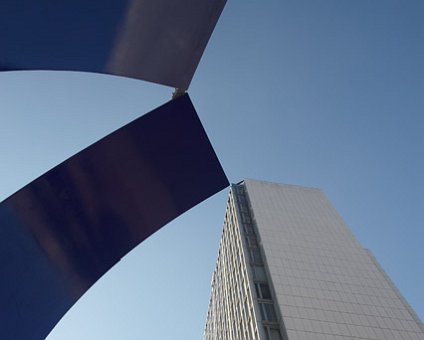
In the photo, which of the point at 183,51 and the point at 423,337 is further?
the point at 423,337

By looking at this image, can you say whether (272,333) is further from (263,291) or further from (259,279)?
(259,279)

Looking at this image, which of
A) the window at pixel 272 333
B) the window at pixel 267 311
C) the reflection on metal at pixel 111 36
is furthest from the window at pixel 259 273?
the reflection on metal at pixel 111 36

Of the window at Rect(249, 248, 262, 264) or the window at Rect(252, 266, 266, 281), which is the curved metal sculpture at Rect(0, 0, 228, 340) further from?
the window at Rect(249, 248, 262, 264)

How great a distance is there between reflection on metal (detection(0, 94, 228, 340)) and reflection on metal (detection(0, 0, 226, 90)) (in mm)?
502

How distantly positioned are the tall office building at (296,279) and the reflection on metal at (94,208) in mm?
24390

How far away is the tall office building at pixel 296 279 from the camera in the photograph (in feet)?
91.6

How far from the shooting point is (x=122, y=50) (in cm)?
360

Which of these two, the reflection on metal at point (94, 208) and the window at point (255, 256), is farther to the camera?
the window at point (255, 256)

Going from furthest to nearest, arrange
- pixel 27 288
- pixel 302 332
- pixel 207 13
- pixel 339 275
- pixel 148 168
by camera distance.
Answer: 1. pixel 339 275
2. pixel 302 332
3. pixel 148 168
4. pixel 27 288
5. pixel 207 13

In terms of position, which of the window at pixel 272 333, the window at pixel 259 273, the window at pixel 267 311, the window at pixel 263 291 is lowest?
the window at pixel 272 333

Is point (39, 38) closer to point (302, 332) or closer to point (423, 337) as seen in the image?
point (302, 332)

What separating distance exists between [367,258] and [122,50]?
38.6 m

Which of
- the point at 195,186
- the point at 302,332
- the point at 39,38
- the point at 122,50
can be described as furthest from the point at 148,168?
the point at 302,332

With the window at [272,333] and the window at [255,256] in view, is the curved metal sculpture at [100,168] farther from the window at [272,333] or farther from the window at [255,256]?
the window at [255,256]
